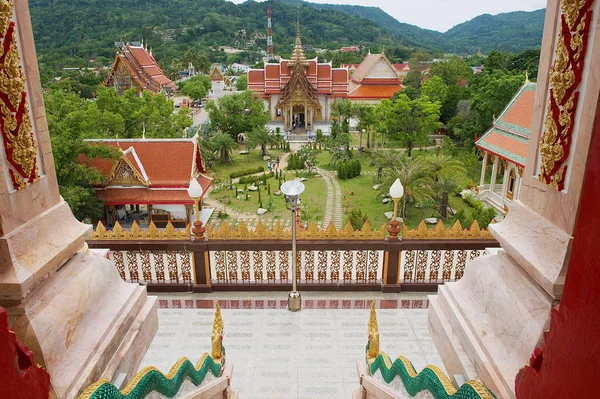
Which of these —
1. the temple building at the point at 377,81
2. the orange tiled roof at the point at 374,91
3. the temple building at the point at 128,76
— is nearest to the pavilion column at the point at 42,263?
the temple building at the point at 128,76

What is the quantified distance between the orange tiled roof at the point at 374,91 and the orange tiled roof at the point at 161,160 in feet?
83.6

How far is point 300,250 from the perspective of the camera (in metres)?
6.76

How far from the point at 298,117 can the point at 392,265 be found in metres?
28.1

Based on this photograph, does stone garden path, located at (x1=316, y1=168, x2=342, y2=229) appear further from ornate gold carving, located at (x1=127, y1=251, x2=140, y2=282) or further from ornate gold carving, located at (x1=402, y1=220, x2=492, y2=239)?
ornate gold carving, located at (x1=127, y1=251, x2=140, y2=282)

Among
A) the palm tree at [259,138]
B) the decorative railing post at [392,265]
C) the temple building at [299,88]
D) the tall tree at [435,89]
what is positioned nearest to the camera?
the decorative railing post at [392,265]

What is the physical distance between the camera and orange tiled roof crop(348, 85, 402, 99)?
123 ft

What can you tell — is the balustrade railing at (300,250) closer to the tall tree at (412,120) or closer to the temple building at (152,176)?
the temple building at (152,176)

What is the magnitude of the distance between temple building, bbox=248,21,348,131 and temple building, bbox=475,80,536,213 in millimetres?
17599

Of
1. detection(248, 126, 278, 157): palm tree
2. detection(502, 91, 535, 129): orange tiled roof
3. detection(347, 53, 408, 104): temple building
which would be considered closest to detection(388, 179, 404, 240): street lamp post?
detection(502, 91, 535, 129): orange tiled roof

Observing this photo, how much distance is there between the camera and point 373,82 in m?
38.5

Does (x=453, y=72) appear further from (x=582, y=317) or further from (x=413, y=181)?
(x=582, y=317)

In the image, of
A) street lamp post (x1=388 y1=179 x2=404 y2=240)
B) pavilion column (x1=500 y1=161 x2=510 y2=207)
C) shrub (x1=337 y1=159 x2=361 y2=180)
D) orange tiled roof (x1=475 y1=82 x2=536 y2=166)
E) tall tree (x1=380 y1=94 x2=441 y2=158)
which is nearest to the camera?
street lamp post (x1=388 y1=179 x2=404 y2=240)

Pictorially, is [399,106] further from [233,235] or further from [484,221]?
[233,235]

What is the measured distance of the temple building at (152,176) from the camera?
1377cm
